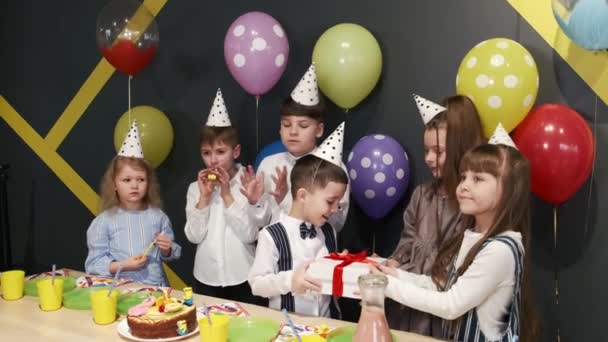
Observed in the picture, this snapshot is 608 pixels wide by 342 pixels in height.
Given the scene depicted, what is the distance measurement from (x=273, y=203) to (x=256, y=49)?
0.71m

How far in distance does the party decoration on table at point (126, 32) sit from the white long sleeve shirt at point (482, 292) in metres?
2.04

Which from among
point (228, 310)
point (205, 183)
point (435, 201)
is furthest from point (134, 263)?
point (435, 201)

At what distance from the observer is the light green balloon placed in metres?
2.82

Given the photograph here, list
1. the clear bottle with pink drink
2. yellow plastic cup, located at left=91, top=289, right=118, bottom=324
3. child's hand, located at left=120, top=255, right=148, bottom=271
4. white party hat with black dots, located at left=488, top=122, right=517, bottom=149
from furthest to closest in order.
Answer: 1. child's hand, located at left=120, top=255, right=148, bottom=271
2. white party hat with black dots, located at left=488, top=122, right=517, bottom=149
3. yellow plastic cup, located at left=91, top=289, right=118, bottom=324
4. the clear bottle with pink drink

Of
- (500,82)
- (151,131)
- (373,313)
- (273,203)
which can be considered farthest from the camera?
(151,131)

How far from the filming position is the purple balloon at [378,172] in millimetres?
2754

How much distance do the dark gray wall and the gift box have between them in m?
1.25

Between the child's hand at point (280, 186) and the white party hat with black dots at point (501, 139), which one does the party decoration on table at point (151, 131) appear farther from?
the white party hat with black dots at point (501, 139)

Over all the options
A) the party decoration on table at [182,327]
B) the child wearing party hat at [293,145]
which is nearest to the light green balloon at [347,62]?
the child wearing party hat at [293,145]

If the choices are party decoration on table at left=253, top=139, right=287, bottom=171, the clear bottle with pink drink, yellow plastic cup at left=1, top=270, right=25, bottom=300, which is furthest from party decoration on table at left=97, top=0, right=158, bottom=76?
the clear bottle with pink drink

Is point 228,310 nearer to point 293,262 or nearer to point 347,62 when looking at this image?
point 293,262

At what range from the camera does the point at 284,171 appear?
9.37 ft

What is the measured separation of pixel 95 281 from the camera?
2314mm

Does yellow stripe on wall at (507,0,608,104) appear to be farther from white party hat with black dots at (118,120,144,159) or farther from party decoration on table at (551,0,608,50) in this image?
white party hat with black dots at (118,120,144,159)
